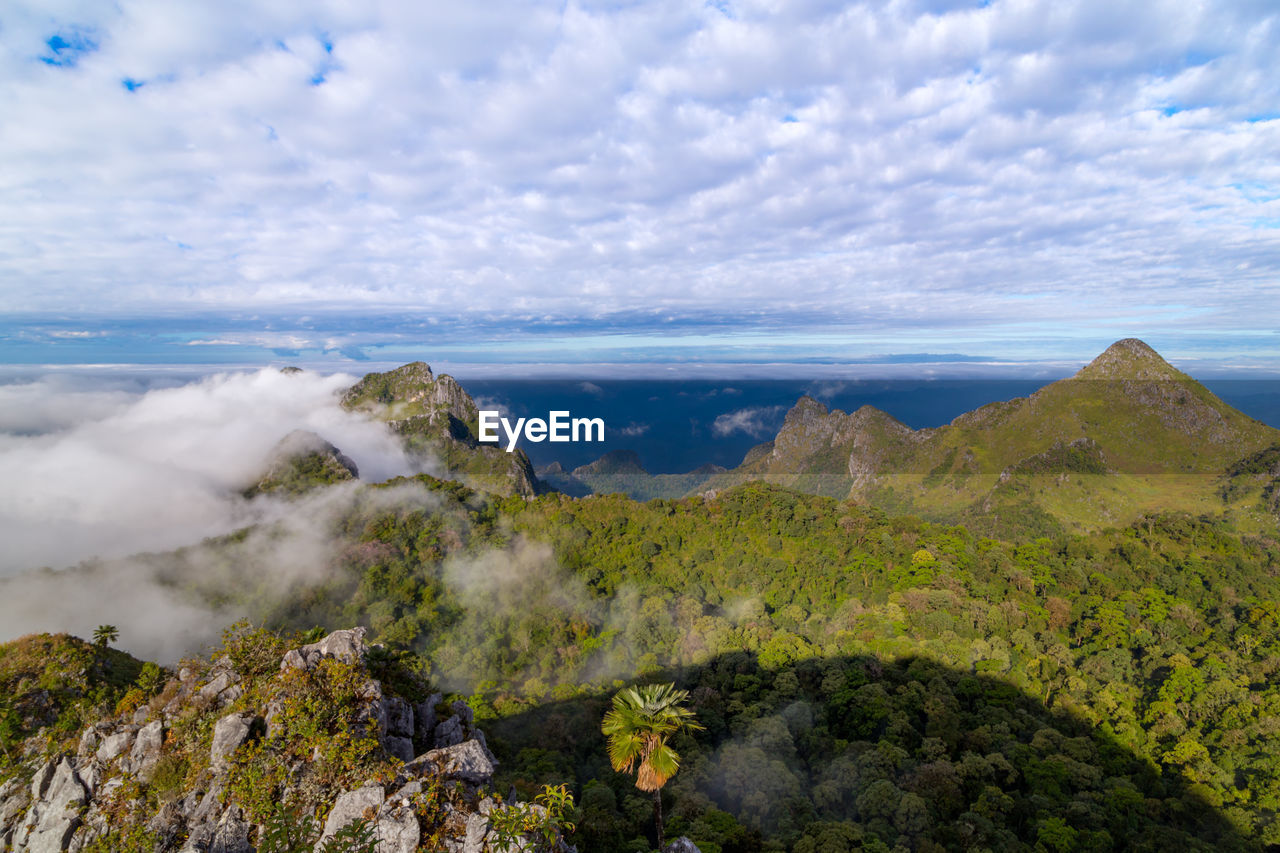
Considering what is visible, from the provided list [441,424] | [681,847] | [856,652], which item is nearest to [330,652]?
[681,847]

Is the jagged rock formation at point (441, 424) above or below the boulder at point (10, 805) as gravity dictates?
below

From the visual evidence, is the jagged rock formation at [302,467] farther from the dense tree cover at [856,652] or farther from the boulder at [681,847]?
the boulder at [681,847]

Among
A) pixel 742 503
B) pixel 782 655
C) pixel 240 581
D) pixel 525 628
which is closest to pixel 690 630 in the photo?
pixel 782 655

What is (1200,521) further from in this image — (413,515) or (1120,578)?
(413,515)

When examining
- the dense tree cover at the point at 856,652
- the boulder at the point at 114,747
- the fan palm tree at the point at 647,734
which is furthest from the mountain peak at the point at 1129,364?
the boulder at the point at 114,747

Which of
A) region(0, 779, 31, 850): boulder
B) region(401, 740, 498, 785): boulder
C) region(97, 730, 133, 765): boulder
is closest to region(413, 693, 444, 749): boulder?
region(401, 740, 498, 785): boulder

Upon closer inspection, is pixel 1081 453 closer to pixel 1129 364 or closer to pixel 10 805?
pixel 1129 364
